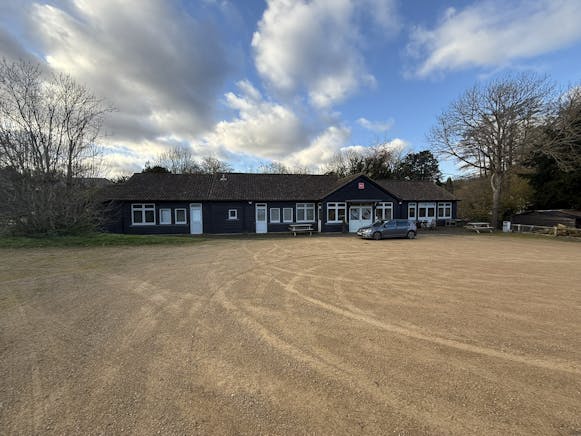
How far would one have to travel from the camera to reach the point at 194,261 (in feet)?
33.7

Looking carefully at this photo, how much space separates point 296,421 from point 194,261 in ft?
28.2

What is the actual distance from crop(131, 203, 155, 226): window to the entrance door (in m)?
16.5

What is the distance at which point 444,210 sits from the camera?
2834 cm

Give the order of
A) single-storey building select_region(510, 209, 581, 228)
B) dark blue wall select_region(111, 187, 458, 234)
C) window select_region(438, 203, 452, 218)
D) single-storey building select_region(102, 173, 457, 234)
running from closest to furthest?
dark blue wall select_region(111, 187, 458, 234)
single-storey building select_region(102, 173, 457, 234)
single-storey building select_region(510, 209, 581, 228)
window select_region(438, 203, 452, 218)

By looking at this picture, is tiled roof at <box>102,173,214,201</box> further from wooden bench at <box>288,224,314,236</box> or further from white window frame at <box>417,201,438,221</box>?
white window frame at <box>417,201,438,221</box>

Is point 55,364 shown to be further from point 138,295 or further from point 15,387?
point 138,295

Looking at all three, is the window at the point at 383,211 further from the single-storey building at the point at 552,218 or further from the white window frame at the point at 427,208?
the single-storey building at the point at 552,218

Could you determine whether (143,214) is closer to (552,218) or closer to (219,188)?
(219,188)

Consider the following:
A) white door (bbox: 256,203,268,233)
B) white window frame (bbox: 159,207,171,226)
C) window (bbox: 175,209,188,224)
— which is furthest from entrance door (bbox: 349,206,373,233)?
white window frame (bbox: 159,207,171,226)

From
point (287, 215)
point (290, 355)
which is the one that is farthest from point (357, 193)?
point (290, 355)

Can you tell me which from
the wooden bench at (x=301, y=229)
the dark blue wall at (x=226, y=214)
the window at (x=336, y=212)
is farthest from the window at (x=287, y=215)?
the window at (x=336, y=212)

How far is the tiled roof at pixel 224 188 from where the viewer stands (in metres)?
21.5

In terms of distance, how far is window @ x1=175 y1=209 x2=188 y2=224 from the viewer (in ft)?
70.8

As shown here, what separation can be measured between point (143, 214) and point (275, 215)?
10402mm
